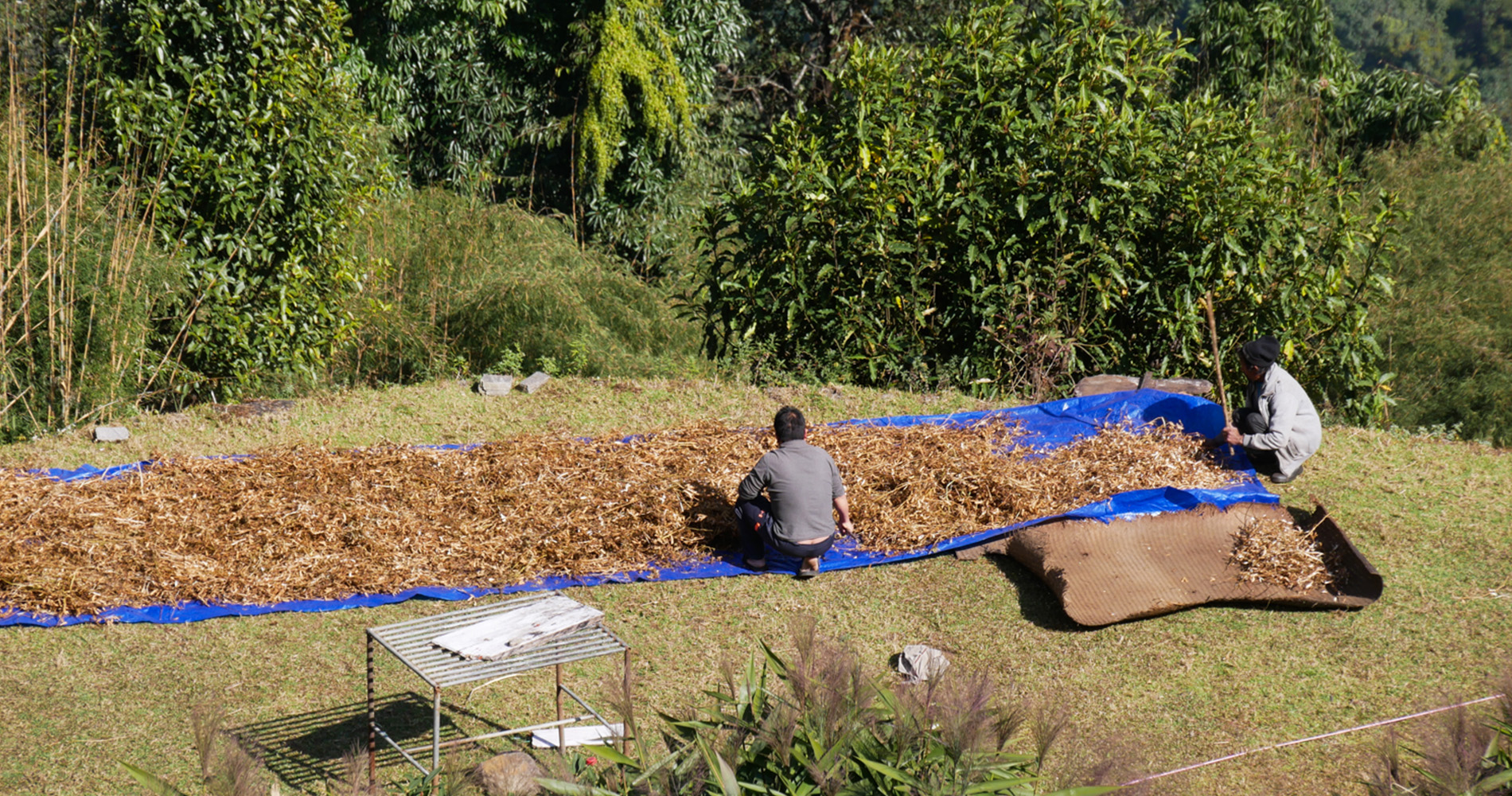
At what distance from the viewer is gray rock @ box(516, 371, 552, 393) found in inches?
347

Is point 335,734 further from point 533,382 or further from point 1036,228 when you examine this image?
point 1036,228

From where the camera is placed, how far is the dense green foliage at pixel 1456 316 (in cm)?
1120

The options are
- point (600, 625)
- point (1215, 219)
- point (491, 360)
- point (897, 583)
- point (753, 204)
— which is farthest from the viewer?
point (491, 360)

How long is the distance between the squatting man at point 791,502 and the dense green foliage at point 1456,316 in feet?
25.4

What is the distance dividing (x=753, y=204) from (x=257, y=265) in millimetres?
3833

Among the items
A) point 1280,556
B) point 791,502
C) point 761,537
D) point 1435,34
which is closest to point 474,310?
point 761,537

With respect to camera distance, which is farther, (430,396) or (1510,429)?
(1510,429)

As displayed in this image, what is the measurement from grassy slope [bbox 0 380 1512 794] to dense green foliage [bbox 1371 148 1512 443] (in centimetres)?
541

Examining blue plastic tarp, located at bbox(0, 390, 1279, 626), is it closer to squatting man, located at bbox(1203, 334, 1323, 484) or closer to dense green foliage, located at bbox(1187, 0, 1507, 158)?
squatting man, located at bbox(1203, 334, 1323, 484)

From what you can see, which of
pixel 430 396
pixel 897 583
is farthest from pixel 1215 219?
pixel 430 396

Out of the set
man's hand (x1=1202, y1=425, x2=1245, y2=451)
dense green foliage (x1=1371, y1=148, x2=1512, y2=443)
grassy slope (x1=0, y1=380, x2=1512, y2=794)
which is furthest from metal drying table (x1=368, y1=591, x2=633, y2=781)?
A: dense green foliage (x1=1371, y1=148, x2=1512, y2=443)

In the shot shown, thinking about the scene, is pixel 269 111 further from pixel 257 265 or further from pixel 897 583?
pixel 897 583

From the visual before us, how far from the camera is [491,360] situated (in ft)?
33.9

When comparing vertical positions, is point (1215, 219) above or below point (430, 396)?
above
